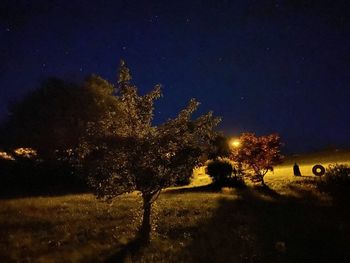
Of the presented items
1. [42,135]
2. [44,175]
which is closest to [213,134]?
[44,175]

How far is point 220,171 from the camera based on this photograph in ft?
133

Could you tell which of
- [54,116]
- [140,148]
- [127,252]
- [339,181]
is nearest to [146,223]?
[127,252]

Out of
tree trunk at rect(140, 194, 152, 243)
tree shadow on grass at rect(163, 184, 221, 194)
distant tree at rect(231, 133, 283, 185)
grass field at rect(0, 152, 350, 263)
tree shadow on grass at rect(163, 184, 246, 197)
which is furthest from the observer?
distant tree at rect(231, 133, 283, 185)

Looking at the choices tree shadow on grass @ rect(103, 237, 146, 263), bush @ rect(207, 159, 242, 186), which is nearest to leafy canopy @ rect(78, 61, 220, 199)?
tree shadow on grass @ rect(103, 237, 146, 263)

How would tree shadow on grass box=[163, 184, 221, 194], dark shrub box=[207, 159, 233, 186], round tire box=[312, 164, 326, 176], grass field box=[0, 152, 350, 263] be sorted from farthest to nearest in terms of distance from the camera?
dark shrub box=[207, 159, 233, 186] → round tire box=[312, 164, 326, 176] → tree shadow on grass box=[163, 184, 221, 194] → grass field box=[0, 152, 350, 263]

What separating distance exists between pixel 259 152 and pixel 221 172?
467cm

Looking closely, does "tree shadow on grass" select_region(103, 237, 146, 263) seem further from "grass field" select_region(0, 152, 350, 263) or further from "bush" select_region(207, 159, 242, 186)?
"bush" select_region(207, 159, 242, 186)

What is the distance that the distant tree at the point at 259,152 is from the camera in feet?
123

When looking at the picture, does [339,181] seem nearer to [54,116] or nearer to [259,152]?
[259,152]

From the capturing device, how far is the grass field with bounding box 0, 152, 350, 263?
56.9 feet

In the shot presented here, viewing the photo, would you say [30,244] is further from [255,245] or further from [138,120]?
[255,245]

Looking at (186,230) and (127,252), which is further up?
(186,230)

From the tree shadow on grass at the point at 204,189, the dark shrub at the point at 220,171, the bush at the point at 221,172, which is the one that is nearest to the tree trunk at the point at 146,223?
the tree shadow on grass at the point at 204,189

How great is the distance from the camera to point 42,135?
156ft
